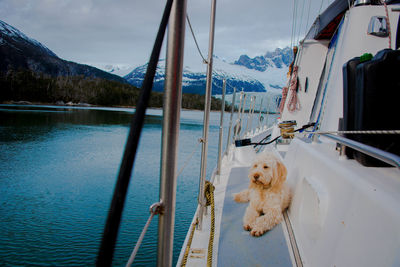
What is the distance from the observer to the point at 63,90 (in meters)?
47.3

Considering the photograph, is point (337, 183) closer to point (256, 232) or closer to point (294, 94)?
point (256, 232)

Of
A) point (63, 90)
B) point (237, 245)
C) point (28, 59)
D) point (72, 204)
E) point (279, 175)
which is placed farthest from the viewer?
point (28, 59)

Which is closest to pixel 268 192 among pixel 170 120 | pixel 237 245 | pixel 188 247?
pixel 237 245

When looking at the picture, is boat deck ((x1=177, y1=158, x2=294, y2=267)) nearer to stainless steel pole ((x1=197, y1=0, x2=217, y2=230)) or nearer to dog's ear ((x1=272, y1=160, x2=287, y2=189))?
stainless steel pole ((x1=197, y1=0, x2=217, y2=230))

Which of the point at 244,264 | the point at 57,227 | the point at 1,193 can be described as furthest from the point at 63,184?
the point at 244,264

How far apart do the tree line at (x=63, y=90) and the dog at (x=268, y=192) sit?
31123 millimetres

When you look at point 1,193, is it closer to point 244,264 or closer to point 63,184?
point 63,184

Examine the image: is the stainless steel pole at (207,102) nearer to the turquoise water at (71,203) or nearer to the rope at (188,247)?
the rope at (188,247)

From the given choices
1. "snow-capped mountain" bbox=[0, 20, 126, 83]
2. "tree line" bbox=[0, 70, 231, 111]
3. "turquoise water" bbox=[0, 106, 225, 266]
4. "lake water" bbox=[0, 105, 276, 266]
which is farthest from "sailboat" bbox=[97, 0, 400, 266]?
"snow-capped mountain" bbox=[0, 20, 126, 83]

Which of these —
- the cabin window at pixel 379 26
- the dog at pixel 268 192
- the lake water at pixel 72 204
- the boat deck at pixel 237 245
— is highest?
the cabin window at pixel 379 26

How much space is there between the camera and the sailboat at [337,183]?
670 mm

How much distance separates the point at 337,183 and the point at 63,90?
54.5m

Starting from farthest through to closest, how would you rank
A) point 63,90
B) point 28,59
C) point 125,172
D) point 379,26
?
point 28,59 < point 63,90 < point 379,26 < point 125,172

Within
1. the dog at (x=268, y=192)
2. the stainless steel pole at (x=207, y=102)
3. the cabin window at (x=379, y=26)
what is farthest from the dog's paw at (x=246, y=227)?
the cabin window at (x=379, y=26)
